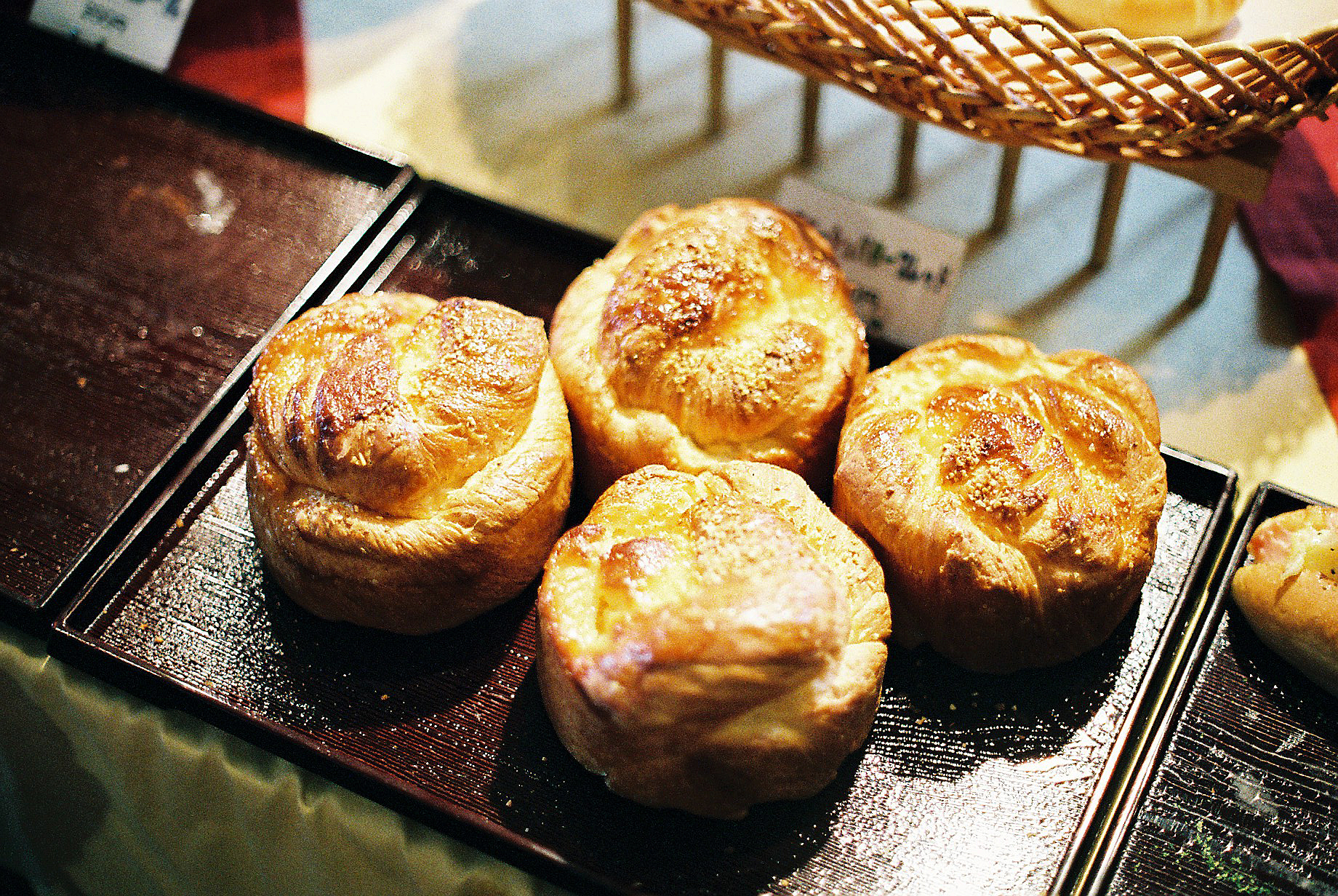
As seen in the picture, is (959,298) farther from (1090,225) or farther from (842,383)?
(842,383)

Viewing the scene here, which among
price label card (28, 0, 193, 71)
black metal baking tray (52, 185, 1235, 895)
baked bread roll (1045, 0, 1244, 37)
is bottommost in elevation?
black metal baking tray (52, 185, 1235, 895)

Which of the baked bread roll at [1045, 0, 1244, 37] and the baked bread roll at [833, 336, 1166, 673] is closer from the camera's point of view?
the baked bread roll at [833, 336, 1166, 673]

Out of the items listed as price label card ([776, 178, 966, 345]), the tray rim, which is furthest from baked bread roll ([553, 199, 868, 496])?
the tray rim

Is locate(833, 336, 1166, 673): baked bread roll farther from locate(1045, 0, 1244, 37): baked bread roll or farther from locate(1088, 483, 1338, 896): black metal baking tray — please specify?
locate(1045, 0, 1244, 37): baked bread roll

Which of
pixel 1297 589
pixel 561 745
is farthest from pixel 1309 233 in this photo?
pixel 561 745

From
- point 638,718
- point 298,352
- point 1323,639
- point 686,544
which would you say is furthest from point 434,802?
point 1323,639

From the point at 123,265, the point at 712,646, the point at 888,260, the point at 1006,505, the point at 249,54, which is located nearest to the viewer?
the point at 712,646

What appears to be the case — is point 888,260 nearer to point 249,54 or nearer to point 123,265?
point 123,265
